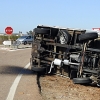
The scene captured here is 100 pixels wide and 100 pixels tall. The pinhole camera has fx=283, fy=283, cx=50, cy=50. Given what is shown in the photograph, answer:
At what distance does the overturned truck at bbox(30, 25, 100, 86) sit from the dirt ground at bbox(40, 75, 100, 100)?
256 millimetres

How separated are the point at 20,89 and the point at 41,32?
3.24 metres

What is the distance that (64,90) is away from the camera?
8.35 meters

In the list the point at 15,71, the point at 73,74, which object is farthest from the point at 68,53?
the point at 15,71

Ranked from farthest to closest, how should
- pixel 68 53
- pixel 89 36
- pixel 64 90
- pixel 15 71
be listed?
pixel 15 71
pixel 68 53
pixel 89 36
pixel 64 90

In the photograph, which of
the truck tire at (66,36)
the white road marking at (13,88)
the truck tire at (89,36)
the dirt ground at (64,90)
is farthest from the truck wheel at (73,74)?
the white road marking at (13,88)

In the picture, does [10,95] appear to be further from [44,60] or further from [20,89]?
[44,60]

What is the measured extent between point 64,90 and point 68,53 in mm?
1752

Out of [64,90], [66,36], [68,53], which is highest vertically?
[66,36]

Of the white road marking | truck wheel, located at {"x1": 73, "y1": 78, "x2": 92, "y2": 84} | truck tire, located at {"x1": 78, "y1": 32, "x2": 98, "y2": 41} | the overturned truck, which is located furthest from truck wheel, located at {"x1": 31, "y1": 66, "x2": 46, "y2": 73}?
truck tire, located at {"x1": 78, "y1": 32, "x2": 98, "y2": 41}

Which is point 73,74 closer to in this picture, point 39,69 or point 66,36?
point 66,36

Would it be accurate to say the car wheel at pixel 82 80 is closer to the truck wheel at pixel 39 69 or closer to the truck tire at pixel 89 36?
the truck tire at pixel 89 36

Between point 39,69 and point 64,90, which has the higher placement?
point 39,69

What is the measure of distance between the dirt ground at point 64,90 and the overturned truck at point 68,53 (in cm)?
26

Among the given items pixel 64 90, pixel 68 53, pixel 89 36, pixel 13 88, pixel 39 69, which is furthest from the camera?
pixel 39 69
